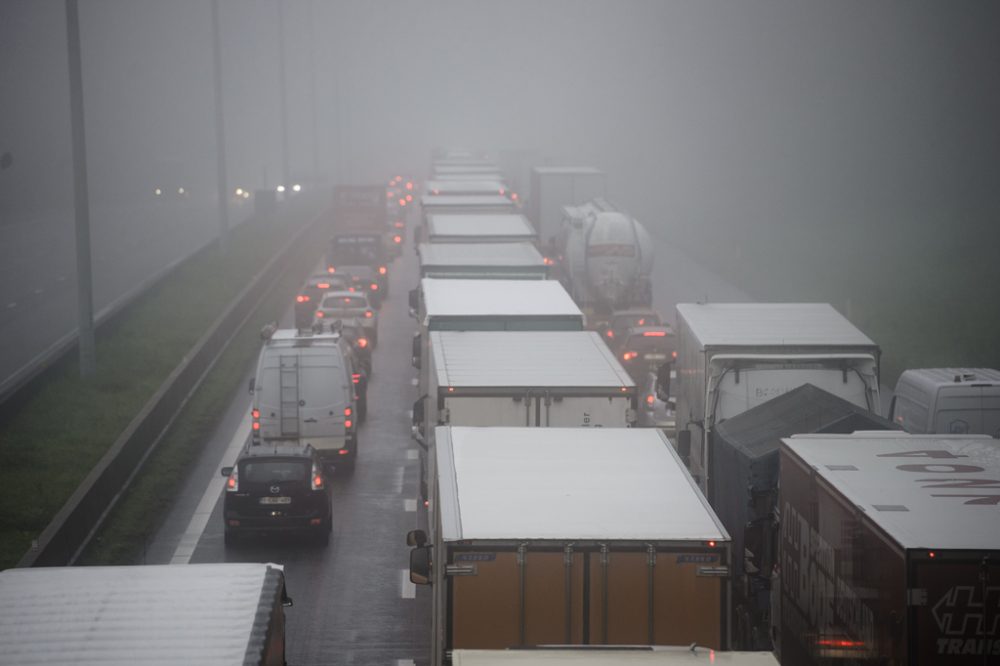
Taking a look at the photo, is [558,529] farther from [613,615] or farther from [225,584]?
[225,584]

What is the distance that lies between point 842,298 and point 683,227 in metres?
33.8

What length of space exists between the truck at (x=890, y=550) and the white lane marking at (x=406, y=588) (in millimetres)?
6071

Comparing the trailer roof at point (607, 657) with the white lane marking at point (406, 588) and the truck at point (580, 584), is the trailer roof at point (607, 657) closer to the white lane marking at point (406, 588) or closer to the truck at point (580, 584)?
the truck at point (580, 584)

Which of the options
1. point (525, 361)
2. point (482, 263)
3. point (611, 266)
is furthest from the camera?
point (611, 266)

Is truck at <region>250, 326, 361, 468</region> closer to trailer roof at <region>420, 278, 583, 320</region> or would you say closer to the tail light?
trailer roof at <region>420, 278, 583, 320</region>

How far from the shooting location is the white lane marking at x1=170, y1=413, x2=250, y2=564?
20.6m

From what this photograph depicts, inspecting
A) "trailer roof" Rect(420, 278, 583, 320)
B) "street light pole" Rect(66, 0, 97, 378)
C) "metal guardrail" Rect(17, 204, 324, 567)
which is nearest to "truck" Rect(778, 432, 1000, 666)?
"metal guardrail" Rect(17, 204, 324, 567)

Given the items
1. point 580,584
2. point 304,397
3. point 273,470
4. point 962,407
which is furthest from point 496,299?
point 580,584

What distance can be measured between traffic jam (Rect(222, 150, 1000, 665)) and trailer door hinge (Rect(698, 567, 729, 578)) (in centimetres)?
2

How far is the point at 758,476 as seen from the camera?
613 inches

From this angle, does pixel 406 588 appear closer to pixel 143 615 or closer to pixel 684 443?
pixel 684 443

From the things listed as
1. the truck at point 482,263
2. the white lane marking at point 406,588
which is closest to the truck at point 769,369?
the white lane marking at point 406,588

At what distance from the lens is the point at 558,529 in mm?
10938

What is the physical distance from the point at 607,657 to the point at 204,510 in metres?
15.6
